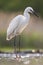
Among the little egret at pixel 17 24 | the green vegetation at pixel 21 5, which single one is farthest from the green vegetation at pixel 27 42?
the little egret at pixel 17 24

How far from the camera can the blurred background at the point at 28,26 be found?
6039 mm

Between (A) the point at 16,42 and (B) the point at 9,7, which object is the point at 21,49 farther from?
(B) the point at 9,7

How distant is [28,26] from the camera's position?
20.5 ft

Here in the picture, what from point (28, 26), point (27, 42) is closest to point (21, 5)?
point (28, 26)

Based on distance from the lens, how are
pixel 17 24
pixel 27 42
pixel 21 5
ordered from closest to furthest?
1. pixel 17 24
2. pixel 27 42
3. pixel 21 5

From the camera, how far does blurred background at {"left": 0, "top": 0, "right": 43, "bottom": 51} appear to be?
6.04 meters

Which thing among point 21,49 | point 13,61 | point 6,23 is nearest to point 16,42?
point 21,49

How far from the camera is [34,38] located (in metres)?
6.12

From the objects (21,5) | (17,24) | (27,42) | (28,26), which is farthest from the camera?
(21,5)

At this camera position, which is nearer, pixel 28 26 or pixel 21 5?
pixel 28 26

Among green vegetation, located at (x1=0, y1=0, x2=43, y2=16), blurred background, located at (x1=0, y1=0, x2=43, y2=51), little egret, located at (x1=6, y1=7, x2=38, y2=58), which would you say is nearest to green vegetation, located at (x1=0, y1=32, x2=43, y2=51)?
blurred background, located at (x1=0, y1=0, x2=43, y2=51)

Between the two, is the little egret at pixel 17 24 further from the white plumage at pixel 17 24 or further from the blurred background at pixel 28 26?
the blurred background at pixel 28 26

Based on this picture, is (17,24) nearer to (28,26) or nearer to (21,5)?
(28,26)

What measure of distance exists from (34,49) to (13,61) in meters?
1.55
